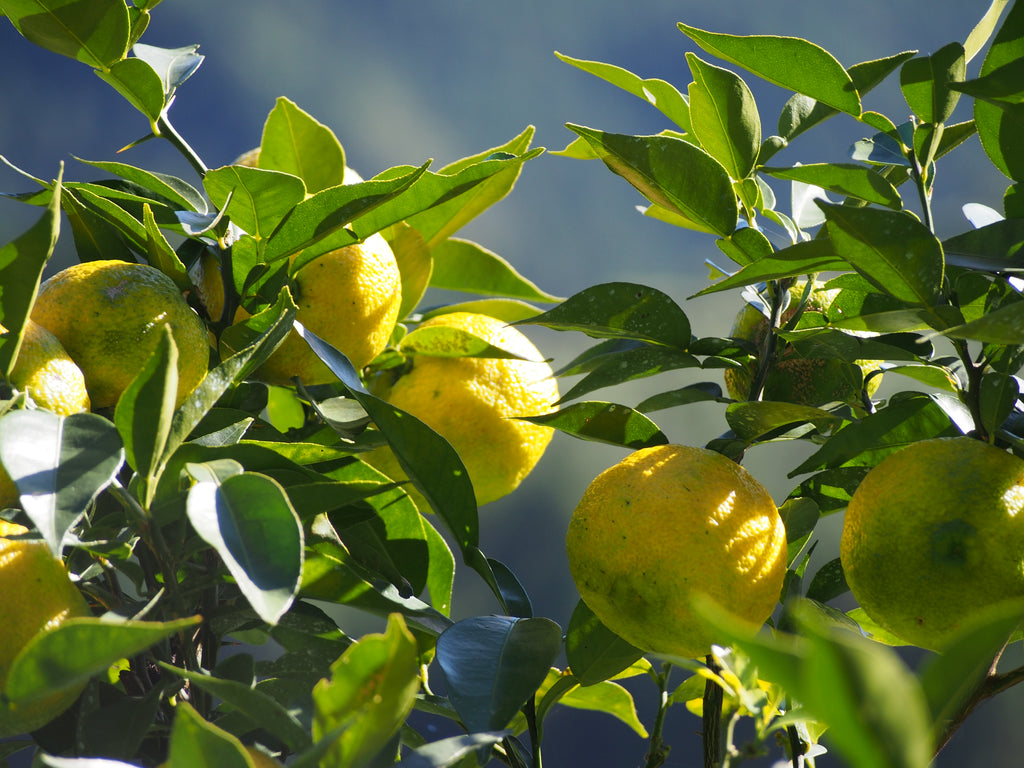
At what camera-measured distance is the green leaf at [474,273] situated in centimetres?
88

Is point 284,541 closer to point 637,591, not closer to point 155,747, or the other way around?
point 637,591

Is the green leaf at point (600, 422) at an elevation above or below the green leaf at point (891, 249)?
below

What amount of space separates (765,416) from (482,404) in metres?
0.25

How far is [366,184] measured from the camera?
525mm

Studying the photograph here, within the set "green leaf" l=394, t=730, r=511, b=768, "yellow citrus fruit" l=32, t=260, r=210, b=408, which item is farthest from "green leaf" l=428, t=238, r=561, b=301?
"green leaf" l=394, t=730, r=511, b=768

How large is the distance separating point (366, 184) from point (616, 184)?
1.32 m

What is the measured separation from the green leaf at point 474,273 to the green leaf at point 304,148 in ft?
0.59

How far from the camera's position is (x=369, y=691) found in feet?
1.04

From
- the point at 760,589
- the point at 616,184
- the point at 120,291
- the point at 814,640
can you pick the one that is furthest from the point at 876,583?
the point at 616,184

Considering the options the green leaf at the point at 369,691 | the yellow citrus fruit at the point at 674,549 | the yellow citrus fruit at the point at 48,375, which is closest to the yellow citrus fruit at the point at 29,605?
the yellow citrus fruit at the point at 48,375

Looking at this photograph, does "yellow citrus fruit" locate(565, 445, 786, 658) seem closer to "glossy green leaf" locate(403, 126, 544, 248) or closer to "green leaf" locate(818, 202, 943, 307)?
"green leaf" locate(818, 202, 943, 307)

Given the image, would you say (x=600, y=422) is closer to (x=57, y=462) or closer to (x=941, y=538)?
(x=941, y=538)

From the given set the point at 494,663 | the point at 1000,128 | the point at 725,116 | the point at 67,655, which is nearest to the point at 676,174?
the point at 725,116

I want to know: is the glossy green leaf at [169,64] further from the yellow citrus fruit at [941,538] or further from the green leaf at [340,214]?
the yellow citrus fruit at [941,538]
